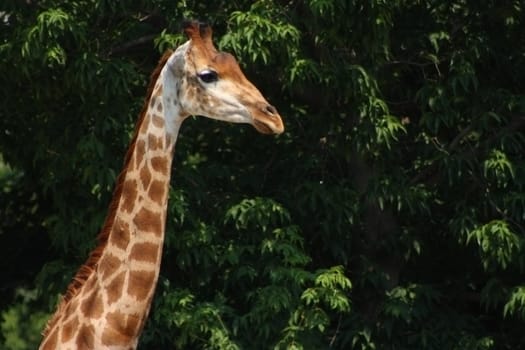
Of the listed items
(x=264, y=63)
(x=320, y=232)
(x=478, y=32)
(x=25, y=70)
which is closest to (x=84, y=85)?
(x=25, y=70)

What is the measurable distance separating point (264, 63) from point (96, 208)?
151cm

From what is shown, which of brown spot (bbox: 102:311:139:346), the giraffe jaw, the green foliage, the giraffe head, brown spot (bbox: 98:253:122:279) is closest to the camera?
the giraffe jaw

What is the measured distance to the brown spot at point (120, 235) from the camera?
683cm

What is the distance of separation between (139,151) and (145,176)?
12 centimetres

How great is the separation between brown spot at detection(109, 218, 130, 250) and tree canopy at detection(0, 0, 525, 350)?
7.66 ft

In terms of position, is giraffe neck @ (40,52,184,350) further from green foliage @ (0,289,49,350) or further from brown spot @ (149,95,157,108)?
green foliage @ (0,289,49,350)

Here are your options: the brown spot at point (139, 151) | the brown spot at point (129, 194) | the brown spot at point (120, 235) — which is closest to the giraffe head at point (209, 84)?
the brown spot at point (139, 151)

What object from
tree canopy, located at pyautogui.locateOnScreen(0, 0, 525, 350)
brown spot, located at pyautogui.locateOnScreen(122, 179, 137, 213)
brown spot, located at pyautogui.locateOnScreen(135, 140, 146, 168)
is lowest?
tree canopy, located at pyautogui.locateOnScreen(0, 0, 525, 350)

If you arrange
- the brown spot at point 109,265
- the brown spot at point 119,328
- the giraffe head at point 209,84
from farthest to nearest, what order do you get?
1. the brown spot at point 109,265
2. the brown spot at point 119,328
3. the giraffe head at point 209,84

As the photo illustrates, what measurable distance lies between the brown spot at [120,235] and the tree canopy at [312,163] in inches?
91.9

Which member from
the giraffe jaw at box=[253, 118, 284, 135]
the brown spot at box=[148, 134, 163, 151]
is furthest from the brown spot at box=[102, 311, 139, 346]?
the giraffe jaw at box=[253, 118, 284, 135]

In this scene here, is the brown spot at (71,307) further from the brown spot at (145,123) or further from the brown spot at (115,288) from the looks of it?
the brown spot at (145,123)

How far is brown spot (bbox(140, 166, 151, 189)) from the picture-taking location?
22.5 ft

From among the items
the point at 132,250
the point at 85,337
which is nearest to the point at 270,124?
the point at 132,250
